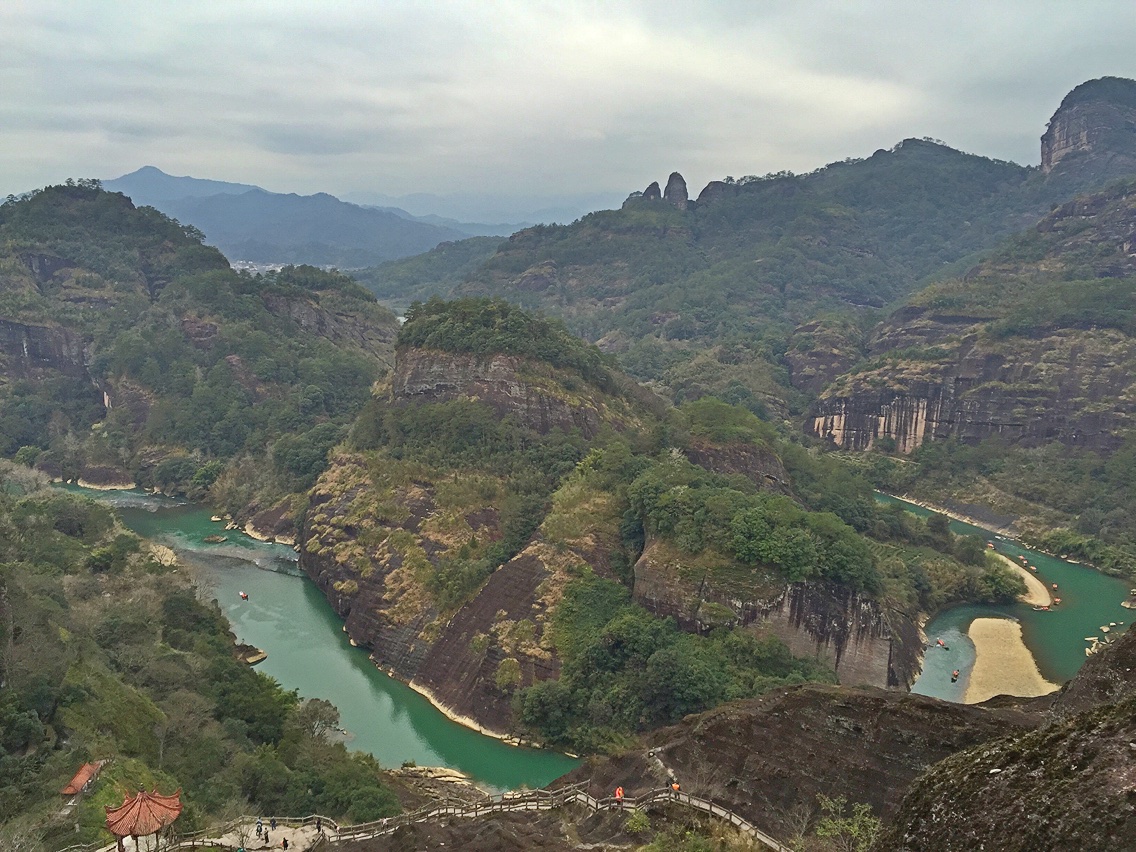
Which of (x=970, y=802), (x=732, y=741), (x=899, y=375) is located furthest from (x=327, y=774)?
(x=899, y=375)

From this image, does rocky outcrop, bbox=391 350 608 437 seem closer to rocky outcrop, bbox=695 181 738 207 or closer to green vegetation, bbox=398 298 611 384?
green vegetation, bbox=398 298 611 384

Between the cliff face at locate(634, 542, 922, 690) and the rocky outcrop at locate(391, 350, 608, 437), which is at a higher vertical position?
the rocky outcrop at locate(391, 350, 608, 437)

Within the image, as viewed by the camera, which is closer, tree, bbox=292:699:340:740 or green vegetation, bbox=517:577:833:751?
tree, bbox=292:699:340:740

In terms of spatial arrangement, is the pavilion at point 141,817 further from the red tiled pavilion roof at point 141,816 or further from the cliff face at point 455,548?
the cliff face at point 455,548

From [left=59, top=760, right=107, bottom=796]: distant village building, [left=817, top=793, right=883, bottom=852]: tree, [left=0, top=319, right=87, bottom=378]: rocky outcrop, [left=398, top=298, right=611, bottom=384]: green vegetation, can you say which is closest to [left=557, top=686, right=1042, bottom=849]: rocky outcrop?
[left=817, top=793, right=883, bottom=852]: tree

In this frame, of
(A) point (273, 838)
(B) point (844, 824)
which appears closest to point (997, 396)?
(B) point (844, 824)

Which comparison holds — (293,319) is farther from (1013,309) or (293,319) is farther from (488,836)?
(488,836)
